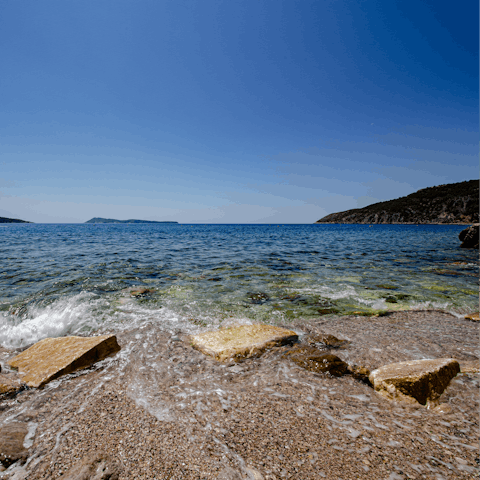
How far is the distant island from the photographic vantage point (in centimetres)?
10950

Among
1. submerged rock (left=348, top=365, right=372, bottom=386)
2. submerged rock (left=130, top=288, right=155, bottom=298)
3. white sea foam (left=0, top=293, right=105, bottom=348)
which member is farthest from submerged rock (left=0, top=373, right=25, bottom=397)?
submerged rock (left=348, top=365, right=372, bottom=386)

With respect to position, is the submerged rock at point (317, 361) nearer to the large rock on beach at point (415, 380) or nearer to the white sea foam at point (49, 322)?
the large rock on beach at point (415, 380)

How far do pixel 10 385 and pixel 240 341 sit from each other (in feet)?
13.4

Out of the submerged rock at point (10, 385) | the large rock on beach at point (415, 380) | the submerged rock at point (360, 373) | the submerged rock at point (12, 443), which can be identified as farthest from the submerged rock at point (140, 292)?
the large rock on beach at point (415, 380)

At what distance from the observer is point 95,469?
2.50 meters

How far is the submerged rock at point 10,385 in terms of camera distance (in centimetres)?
387

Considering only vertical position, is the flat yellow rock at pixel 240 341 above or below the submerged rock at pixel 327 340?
above

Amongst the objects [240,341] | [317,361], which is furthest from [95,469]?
[317,361]

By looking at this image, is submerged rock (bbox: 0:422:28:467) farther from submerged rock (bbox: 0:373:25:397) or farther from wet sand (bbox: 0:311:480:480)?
submerged rock (bbox: 0:373:25:397)

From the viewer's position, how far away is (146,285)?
10.7 m

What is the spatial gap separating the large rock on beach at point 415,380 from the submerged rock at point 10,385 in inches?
231

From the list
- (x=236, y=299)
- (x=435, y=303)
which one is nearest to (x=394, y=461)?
(x=236, y=299)

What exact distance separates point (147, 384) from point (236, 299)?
5.14m

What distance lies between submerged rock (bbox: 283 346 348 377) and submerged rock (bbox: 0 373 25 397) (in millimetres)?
4715
